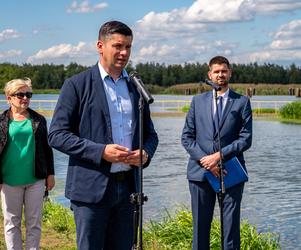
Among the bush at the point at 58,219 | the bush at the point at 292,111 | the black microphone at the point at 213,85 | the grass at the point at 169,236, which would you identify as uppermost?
the black microphone at the point at 213,85

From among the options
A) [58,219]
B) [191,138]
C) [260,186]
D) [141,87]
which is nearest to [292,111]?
[260,186]

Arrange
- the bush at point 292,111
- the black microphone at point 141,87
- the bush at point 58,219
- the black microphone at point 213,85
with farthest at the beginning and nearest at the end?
the bush at point 292,111, the bush at point 58,219, the black microphone at point 213,85, the black microphone at point 141,87

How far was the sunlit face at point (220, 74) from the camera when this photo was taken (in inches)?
237

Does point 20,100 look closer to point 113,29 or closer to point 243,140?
point 243,140

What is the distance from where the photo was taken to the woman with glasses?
19.9ft

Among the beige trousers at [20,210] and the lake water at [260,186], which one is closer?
the beige trousers at [20,210]

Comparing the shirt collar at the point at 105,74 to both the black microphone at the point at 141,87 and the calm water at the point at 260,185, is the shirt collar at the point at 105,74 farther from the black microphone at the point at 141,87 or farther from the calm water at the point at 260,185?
the calm water at the point at 260,185

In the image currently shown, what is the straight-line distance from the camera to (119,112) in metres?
4.30

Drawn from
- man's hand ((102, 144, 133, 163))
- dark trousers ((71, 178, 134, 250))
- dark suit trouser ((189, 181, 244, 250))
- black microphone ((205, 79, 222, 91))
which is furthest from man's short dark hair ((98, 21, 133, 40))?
dark suit trouser ((189, 181, 244, 250))

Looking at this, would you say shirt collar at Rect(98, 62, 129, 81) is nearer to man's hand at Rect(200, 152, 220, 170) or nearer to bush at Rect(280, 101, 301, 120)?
man's hand at Rect(200, 152, 220, 170)

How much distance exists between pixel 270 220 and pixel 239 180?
502 cm

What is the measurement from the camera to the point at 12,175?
6082 millimetres

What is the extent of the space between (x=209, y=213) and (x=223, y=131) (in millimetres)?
747

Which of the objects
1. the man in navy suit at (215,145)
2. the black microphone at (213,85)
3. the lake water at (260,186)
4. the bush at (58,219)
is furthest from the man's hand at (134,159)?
the lake water at (260,186)
